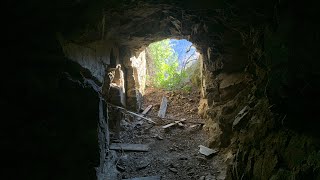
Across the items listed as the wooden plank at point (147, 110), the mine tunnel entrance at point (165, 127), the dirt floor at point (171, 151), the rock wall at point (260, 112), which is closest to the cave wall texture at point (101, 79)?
the rock wall at point (260, 112)

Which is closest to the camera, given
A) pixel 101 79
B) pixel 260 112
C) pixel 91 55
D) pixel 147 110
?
pixel 260 112

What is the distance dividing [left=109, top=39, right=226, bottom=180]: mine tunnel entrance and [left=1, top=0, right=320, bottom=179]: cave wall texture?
3.63 ft

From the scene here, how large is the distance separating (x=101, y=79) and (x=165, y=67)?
24.8 ft

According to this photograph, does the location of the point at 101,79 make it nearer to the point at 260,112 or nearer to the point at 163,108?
the point at 260,112

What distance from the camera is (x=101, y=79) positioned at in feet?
18.3

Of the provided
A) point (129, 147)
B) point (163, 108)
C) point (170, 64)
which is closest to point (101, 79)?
point (129, 147)

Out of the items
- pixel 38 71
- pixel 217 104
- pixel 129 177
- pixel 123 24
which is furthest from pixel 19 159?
pixel 217 104

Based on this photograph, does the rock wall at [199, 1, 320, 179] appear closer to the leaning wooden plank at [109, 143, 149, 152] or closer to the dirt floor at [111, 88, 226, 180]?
the dirt floor at [111, 88, 226, 180]

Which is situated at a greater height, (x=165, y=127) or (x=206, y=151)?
(x=165, y=127)

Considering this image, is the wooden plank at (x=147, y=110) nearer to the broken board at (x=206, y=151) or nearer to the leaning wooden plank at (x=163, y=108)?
the leaning wooden plank at (x=163, y=108)

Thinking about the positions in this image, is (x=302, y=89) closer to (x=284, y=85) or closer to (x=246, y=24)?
(x=284, y=85)

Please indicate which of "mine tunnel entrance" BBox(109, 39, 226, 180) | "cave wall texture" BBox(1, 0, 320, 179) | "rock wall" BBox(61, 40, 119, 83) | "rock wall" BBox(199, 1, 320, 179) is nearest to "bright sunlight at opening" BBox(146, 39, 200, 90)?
"mine tunnel entrance" BBox(109, 39, 226, 180)

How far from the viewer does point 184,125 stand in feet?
28.5

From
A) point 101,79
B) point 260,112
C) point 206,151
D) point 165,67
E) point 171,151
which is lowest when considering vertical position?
point 171,151
